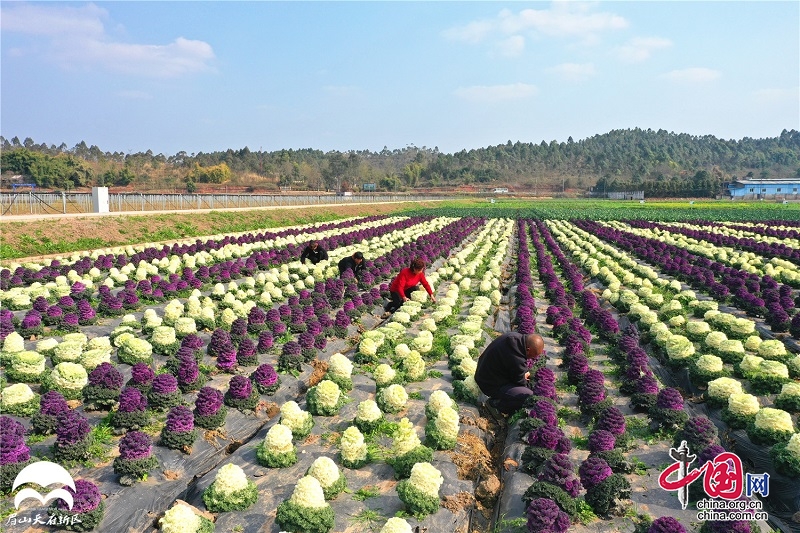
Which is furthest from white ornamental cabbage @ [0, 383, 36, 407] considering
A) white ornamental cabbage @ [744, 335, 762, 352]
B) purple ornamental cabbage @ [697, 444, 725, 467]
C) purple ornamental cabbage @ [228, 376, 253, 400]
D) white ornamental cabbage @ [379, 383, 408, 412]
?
white ornamental cabbage @ [744, 335, 762, 352]

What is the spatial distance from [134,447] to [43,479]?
2.96ft

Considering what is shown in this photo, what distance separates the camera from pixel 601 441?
6707 mm

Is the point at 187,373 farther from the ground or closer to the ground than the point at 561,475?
farther from the ground

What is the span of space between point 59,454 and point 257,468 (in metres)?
2.26

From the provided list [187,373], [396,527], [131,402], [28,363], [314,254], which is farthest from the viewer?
[314,254]

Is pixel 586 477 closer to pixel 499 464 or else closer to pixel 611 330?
pixel 499 464

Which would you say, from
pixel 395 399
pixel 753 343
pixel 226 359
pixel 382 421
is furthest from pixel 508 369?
pixel 753 343

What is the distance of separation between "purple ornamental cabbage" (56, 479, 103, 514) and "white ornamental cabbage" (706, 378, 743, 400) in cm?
825

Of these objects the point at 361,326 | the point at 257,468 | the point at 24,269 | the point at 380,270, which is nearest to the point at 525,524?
the point at 257,468

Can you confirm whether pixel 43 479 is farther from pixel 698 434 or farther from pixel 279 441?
pixel 698 434

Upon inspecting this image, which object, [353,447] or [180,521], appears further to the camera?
[353,447]

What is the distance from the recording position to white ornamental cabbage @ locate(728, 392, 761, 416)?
7668 mm

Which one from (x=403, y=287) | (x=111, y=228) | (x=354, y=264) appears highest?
(x=111, y=228)

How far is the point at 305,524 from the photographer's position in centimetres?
543
